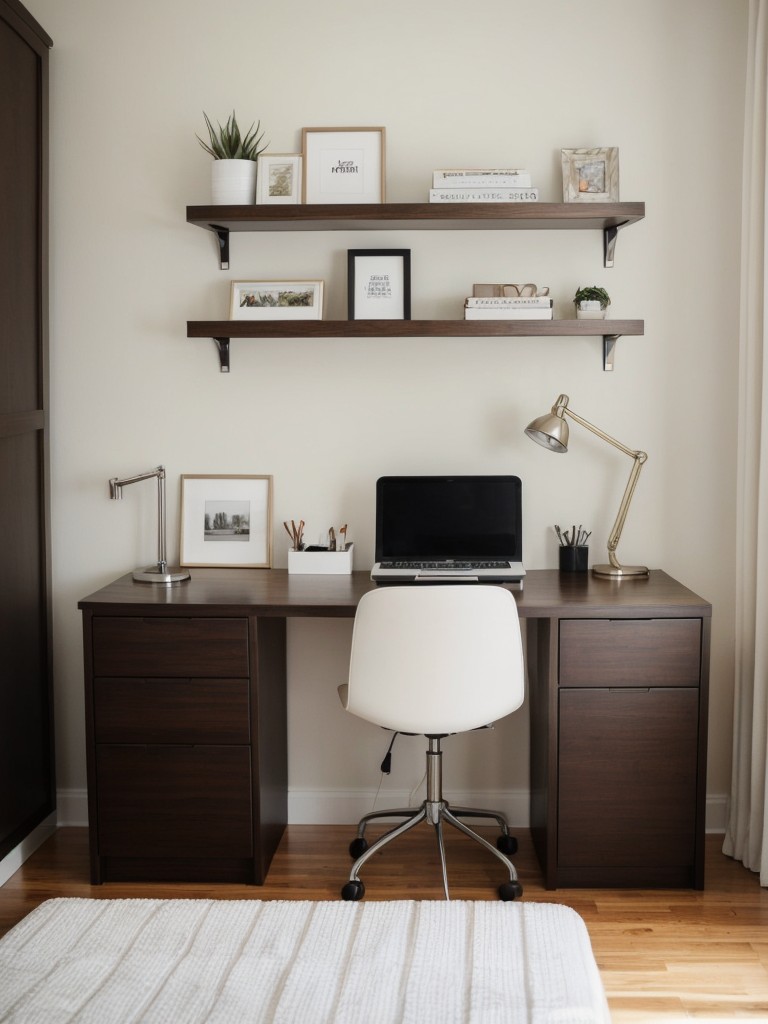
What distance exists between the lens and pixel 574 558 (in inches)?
124

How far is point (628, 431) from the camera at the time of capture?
126 inches

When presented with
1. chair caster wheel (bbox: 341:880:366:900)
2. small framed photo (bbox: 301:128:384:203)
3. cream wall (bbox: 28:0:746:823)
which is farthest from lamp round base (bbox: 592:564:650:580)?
small framed photo (bbox: 301:128:384:203)

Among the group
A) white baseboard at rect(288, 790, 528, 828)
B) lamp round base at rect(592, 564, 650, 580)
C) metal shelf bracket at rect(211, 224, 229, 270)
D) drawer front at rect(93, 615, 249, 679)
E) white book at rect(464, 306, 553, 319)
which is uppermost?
metal shelf bracket at rect(211, 224, 229, 270)

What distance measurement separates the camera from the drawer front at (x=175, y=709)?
2804mm

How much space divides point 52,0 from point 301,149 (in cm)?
91

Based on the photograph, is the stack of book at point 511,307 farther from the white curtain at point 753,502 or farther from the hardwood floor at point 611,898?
the hardwood floor at point 611,898

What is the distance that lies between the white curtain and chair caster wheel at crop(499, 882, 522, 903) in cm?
70

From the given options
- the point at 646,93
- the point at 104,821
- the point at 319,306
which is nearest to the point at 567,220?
the point at 646,93

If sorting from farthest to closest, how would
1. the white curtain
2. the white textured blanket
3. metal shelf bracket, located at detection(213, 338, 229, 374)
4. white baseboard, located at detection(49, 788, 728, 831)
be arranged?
white baseboard, located at detection(49, 788, 728, 831) < metal shelf bracket, located at detection(213, 338, 229, 374) < the white curtain < the white textured blanket

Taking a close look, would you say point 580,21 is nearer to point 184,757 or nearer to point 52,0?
point 52,0

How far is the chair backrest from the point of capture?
2.49 metres

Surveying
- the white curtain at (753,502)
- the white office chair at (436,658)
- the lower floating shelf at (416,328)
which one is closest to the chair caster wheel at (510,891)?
the white office chair at (436,658)

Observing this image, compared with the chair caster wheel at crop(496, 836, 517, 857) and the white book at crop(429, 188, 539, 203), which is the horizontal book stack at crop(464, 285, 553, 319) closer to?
the white book at crop(429, 188, 539, 203)

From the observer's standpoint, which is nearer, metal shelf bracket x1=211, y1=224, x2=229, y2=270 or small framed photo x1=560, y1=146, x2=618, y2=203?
small framed photo x1=560, y1=146, x2=618, y2=203
